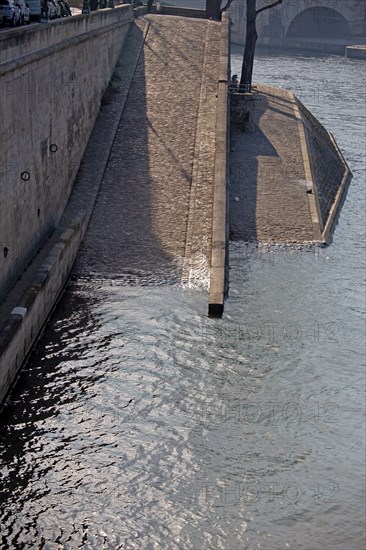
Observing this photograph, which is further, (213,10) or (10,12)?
(213,10)

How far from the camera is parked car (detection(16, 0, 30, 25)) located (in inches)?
982

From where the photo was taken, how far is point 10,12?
23.8m

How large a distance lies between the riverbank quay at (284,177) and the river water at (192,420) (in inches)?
137

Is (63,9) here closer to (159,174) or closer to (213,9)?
(159,174)

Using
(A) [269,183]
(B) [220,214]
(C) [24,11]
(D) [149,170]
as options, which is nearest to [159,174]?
(D) [149,170]

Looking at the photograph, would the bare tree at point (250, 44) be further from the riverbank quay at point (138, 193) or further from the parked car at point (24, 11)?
the parked car at point (24, 11)

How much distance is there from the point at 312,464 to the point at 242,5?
293ft

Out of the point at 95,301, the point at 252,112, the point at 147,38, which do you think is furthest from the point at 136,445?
the point at 147,38

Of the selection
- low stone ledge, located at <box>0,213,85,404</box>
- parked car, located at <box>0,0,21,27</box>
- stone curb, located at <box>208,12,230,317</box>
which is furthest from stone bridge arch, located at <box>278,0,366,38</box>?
parked car, located at <box>0,0,21,27</box>

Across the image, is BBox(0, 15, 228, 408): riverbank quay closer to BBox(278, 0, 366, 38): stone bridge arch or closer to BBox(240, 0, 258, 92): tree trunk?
BBox(240, 0, 258, 92): tree trunk

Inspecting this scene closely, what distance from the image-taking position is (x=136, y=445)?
713 inches

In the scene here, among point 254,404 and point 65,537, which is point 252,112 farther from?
point 65,537

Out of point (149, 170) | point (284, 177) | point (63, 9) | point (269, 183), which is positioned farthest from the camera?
point (284, 177)

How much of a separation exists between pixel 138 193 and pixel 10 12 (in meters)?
7.92
